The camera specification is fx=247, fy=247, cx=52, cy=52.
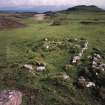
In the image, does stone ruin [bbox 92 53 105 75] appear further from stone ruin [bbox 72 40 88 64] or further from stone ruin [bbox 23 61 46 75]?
stone ruin [bbox 23 61 46 75]

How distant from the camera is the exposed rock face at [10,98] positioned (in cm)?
1544

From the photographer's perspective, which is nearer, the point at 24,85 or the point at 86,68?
the point at 24,85

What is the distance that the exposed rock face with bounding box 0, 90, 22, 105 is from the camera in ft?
50.7

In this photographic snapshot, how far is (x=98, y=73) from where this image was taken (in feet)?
68.1

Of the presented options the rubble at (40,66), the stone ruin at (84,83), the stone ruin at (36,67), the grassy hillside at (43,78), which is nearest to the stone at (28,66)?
the stone ruin at (36,67)

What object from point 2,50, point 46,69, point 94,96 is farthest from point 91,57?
point 2,50

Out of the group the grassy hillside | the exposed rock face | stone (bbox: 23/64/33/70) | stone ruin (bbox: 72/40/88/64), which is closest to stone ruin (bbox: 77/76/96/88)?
the grassy hillside

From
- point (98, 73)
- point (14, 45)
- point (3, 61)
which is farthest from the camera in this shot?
point (14, 45)

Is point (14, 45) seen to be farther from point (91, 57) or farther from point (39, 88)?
point (39, 88)

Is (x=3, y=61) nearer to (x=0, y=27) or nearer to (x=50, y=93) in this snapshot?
(x=50, y=93)

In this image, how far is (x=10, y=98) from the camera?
623 inches

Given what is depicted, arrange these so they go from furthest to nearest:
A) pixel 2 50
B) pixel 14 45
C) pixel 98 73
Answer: pixel 14 45 < pixel 2 50 < pixel 98 73

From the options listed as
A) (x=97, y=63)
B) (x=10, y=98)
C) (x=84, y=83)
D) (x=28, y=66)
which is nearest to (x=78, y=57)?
(x=97, y=63)

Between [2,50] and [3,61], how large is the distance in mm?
A: 4236
